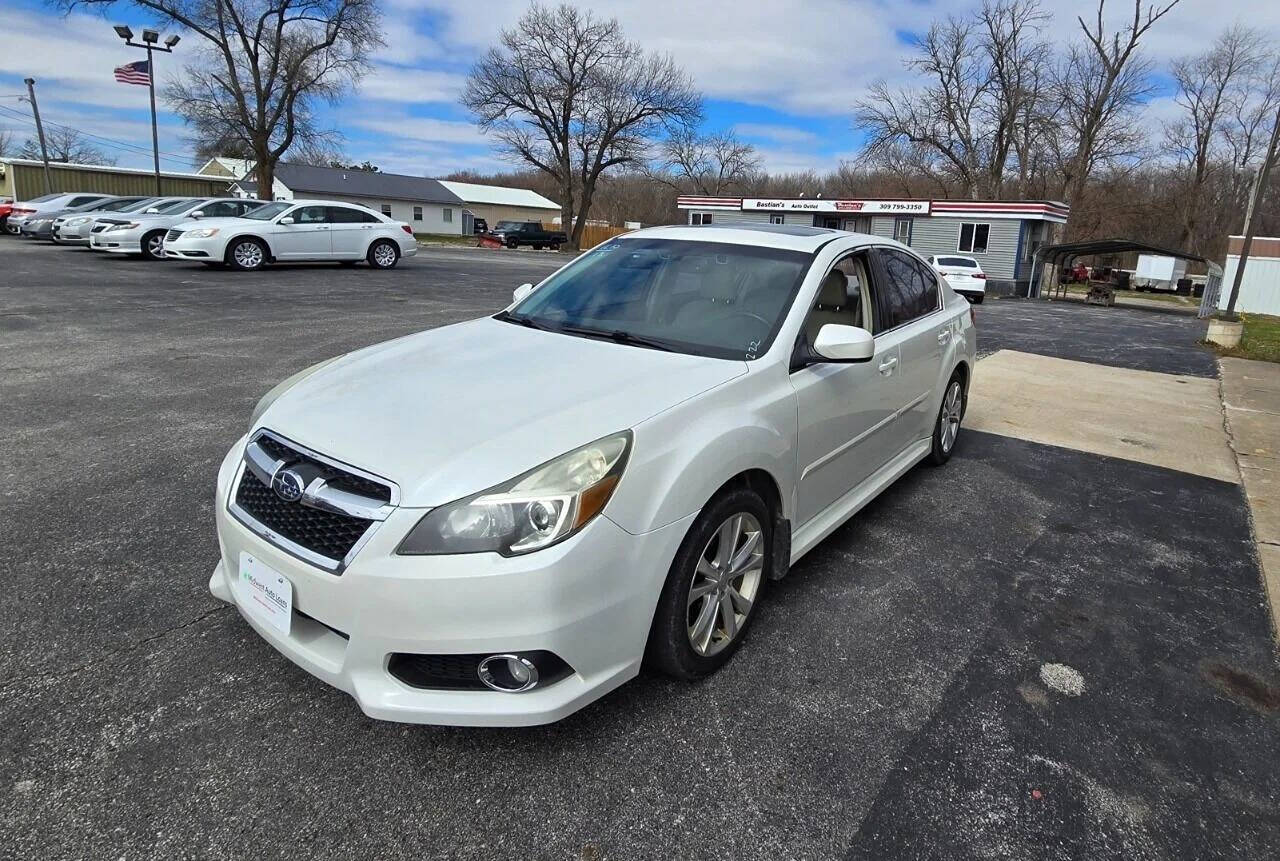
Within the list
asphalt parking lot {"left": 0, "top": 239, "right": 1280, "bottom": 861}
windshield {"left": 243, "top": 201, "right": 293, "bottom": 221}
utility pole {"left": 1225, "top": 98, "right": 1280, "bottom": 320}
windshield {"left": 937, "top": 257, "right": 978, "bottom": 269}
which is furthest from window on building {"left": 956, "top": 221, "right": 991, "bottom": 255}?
asphalt parking lot {"left": 0, "top": 239, "right": 1280, "bottom": 861}

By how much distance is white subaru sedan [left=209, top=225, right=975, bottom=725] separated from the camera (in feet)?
6.63

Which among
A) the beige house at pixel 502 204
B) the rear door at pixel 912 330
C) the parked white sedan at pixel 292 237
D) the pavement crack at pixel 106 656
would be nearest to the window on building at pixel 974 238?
the parked white sedan at pixel 292 237

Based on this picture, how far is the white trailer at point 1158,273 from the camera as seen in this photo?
40875mm

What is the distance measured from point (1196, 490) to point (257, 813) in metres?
5.68

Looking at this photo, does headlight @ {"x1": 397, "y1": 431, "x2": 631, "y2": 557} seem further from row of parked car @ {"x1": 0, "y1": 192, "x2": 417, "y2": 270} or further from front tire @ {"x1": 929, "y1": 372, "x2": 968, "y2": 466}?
row of parked car @ {"x1": 0, "y1": 192, "x2": 417, "y2": 270}

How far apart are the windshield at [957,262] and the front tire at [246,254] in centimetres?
1932

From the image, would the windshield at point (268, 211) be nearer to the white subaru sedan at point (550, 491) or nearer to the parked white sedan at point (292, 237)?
the parked white sedan at point (292, 237)

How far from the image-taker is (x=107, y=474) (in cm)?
424

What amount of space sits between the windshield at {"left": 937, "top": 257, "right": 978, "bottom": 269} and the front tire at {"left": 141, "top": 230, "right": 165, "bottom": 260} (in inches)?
856

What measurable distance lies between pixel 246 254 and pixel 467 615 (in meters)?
16.1

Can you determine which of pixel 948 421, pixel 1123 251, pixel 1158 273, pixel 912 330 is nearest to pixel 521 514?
pixel 912 330

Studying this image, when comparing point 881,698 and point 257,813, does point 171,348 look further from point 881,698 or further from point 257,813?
point 881,698

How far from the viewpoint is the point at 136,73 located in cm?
2858

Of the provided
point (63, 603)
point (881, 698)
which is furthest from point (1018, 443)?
point (63, 603)
